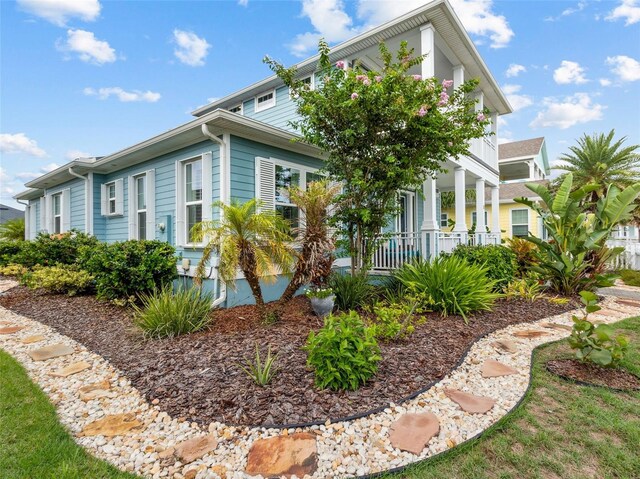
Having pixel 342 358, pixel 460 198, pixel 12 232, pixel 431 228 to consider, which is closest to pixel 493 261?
pixel 431 228

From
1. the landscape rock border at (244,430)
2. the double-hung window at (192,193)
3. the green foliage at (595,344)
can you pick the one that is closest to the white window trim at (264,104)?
the double-hung window at (192,193)

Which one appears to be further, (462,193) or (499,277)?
(462,193)

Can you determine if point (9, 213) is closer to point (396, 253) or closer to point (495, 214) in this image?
point (396, 253)

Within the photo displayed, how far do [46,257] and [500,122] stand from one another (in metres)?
15.7

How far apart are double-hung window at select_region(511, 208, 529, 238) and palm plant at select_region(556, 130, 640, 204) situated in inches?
91.1

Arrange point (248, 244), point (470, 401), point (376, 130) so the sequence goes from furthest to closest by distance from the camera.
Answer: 1. point (376, 130)
2. point (248, 244)
3. point (470, 401)

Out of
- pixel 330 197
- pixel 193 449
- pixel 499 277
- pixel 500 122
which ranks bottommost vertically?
pixel 193 449

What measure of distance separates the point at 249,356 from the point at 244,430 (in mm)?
1139

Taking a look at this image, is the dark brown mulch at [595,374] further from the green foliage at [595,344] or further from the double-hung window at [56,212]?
the double-hung window at [56,212]

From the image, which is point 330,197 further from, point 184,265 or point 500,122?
point 500,122

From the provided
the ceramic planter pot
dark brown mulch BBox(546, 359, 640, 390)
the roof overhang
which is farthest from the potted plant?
the roof overhang

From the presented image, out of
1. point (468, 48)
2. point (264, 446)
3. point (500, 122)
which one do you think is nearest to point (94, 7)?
point (468, 48)

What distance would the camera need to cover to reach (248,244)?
14.8 feet

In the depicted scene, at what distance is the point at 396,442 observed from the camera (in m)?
2.20
